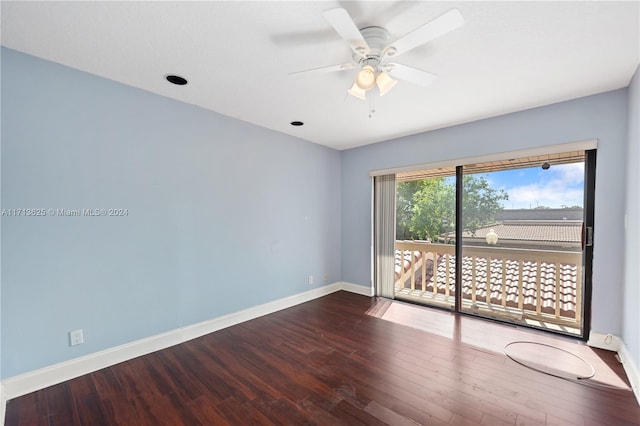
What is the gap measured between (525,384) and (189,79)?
379cm

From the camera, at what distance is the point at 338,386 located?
2109 millimetres

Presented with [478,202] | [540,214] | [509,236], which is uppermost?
[478,202]

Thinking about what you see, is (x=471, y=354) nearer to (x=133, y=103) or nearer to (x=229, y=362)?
(x=229, y=362)

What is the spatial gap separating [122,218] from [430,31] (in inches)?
111

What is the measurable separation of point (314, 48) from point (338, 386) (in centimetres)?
257

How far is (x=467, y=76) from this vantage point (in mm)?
2305

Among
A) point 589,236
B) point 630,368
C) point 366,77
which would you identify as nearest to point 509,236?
point 589,236

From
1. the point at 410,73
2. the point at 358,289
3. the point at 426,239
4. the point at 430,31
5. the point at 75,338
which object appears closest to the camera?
the point at 430,31

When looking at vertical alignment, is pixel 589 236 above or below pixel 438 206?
below

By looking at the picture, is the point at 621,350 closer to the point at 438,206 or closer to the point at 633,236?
the point at 633,236

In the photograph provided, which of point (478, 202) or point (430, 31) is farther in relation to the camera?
point (478, 202)

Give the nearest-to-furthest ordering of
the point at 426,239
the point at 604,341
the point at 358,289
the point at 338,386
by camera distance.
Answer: the point at 338,386 < the point at 604,341 < the point at 426,239 < the point at 358,289

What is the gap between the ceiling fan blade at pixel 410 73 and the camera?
5.95 ft

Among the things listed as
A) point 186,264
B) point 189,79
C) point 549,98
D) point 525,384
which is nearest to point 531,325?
point 525,384
